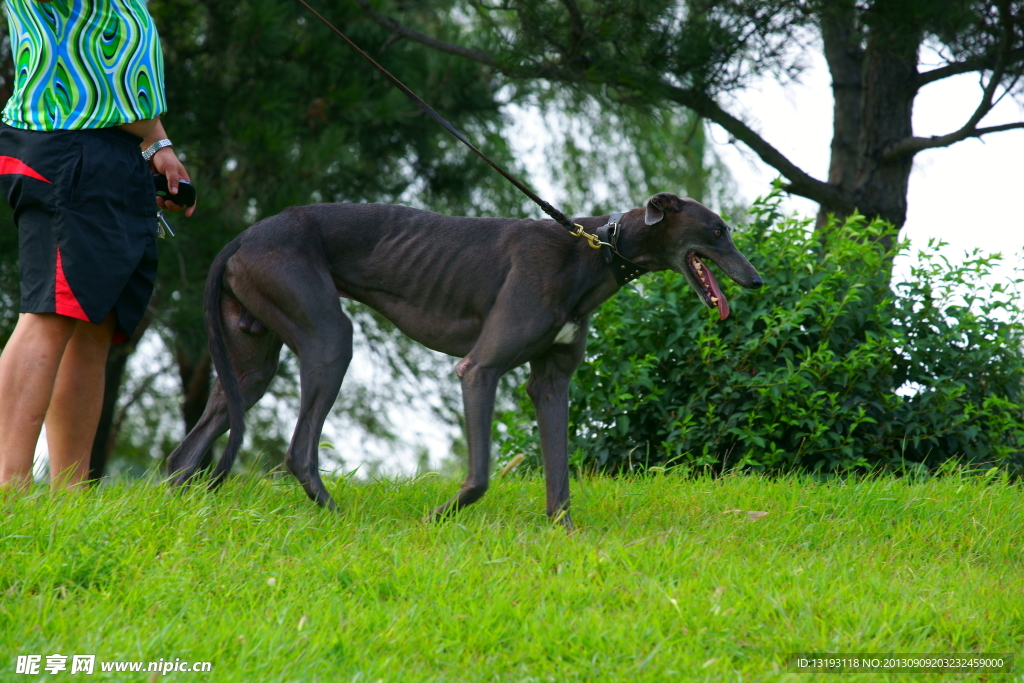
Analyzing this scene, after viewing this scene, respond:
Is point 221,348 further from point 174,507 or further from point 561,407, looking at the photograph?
point 561,407

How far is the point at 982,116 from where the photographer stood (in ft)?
20.1

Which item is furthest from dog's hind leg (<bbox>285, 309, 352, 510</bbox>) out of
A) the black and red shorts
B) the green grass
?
the black and red shorts

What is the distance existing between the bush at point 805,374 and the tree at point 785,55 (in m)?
1.30

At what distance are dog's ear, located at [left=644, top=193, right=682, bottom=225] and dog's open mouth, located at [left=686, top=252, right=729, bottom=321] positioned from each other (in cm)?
20

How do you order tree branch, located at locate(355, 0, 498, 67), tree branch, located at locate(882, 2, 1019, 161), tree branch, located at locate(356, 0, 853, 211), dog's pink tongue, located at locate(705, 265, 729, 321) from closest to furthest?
dog's pink tongue, located at locate(705, 265, 729, 321)
tree branch, located at locate(882, 2, 1019, 161)
tree branch, located at locate(356, 0, 853, 211)
tree branch, located at locate(355, 0, 498, 67)

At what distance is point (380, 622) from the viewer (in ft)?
9.11

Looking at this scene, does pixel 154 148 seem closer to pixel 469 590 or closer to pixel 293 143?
pixel 469 590

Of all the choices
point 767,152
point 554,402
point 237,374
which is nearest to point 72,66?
point 237,374

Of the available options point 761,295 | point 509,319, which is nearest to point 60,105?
point 509,319

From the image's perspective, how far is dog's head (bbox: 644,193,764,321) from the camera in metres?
3.75

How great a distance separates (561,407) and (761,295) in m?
1.84

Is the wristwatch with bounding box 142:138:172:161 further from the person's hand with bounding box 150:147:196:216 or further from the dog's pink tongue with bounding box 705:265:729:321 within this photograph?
the dog's pink tongue with bounding box 705:265:729:321

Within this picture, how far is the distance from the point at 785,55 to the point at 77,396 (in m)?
4.99

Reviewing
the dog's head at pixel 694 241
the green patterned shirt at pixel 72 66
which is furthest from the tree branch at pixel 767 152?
the green patterned shirt at pixel 72 66
